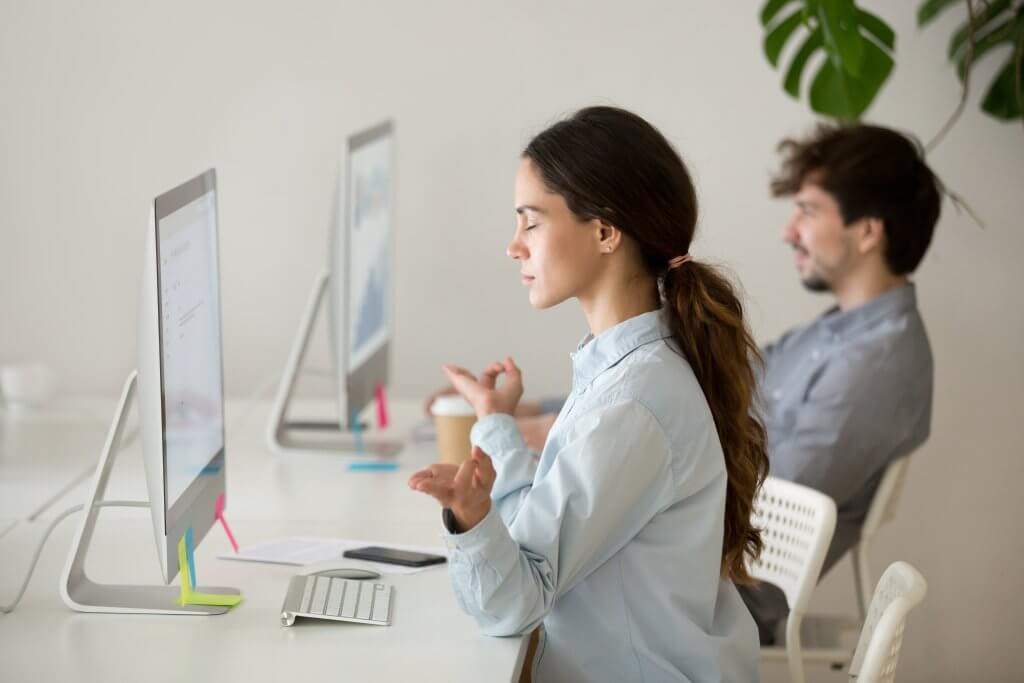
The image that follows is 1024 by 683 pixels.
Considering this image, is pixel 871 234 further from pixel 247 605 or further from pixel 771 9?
pixel 247 605

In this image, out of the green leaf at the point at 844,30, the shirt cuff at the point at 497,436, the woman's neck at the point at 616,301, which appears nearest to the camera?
the woman's neck at the point at 616,301

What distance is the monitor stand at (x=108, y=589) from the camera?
4.94 feet

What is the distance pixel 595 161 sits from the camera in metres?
1.49

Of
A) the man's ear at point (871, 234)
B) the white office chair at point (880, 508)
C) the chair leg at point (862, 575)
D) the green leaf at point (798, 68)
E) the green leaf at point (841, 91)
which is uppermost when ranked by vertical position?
the green leaf at point (798, 68)

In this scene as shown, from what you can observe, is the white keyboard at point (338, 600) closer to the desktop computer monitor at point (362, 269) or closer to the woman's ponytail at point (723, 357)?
the woman's ponytail at point (723, 357)

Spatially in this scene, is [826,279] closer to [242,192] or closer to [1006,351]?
[1006,351]

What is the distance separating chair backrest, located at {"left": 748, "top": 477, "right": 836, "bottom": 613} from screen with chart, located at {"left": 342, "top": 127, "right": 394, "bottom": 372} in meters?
0.80

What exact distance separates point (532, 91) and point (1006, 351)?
1267 mm

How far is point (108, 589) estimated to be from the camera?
61.9 inches

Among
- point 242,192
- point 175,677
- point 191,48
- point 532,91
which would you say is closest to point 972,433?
point 532,91

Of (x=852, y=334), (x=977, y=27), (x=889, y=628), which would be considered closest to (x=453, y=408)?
(x=852, y=334)

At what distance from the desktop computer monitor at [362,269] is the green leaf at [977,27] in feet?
4.07

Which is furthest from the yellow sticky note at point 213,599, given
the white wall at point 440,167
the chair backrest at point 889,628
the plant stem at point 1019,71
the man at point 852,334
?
the plant stem at point 1019,71

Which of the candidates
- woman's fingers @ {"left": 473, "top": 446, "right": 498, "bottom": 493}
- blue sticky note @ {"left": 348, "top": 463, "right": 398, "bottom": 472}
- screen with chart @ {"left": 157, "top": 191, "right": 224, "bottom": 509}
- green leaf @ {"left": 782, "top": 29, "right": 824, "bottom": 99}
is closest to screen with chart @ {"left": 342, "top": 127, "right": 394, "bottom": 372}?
blue sticky note @ {"left": 348, "top": 463, "right": 398, "bottom": 472}
